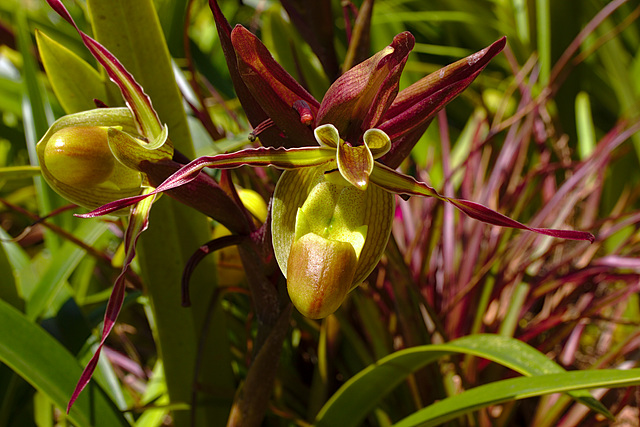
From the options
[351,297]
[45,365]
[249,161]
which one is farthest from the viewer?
[351,297]

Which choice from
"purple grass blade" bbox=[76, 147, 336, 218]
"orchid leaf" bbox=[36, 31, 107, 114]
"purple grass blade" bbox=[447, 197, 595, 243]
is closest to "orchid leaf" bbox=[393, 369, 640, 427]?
"purple grass blade" bbox=[447, 197, 595, 243]

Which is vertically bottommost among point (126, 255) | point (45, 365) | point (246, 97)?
point (45, 365)

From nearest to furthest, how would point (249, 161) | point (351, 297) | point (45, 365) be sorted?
point (249, 161)
point (45, 365)
point (351, 297)

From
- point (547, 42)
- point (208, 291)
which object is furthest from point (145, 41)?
point (547, 42)

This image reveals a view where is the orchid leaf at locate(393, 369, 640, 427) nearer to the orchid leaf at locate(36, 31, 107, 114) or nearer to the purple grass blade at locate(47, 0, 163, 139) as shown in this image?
the purple grass blade at locate(47, 0, 163, 139)

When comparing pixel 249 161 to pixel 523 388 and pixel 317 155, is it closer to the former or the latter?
pixel 317 155

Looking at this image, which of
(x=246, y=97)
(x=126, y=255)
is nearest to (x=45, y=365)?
(x=126, y=255)

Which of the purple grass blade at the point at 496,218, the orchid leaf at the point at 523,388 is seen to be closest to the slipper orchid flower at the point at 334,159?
the purple grass blade at the point at 496,218

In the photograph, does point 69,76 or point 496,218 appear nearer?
point 496,218
